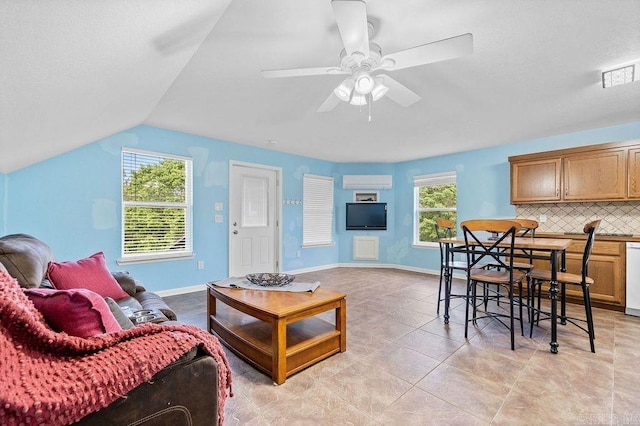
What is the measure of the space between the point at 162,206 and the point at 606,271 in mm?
5630

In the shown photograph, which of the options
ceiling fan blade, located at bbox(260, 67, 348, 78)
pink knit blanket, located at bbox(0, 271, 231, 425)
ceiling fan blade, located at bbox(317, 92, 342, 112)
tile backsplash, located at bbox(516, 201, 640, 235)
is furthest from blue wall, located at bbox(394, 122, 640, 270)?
pink knit blanket, located at bbox(0, 271, 231, 425)

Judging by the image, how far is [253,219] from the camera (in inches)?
199

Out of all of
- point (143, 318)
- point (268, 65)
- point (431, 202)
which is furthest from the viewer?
point (431, 202)

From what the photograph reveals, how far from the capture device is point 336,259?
637 cm

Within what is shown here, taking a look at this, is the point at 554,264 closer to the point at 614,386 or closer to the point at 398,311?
the point at 614,386

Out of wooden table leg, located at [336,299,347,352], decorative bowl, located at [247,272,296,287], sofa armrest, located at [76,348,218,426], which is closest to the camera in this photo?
sofa armrest, located at [76,348,218,426]

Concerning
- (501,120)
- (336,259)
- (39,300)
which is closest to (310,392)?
(39,300)

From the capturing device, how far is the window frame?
3.68 metres

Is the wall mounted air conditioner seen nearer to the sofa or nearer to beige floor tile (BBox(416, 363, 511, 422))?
beige floor tile (BBox(416, 363, 511, 422))

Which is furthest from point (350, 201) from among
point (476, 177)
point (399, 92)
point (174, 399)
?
point (174, 399)

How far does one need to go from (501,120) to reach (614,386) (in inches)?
113

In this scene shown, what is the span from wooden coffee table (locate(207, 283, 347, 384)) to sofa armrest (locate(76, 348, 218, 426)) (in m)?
0.85

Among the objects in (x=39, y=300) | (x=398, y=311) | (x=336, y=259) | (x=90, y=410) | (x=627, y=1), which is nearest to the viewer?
(x=90, y=410)

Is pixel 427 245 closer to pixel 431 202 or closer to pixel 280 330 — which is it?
pixel 431 202
